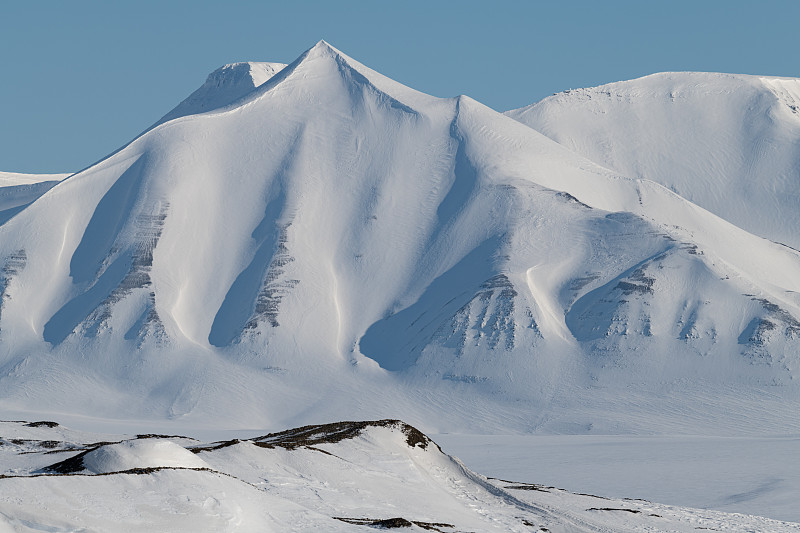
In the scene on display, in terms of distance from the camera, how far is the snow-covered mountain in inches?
4931

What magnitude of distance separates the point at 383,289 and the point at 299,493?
11079 centimetres

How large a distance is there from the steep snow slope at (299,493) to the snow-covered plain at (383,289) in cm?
7113

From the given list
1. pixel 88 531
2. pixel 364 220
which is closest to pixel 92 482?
pixel 88 531

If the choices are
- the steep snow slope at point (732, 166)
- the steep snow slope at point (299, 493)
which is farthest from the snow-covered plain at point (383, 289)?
the steep snow slope at point (299, 493)

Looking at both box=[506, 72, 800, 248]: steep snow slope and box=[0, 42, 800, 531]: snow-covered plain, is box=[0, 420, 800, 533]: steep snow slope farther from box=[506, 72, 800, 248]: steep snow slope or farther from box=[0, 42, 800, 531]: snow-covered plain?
box=[506, 72, 800, 248]: steep snow slope

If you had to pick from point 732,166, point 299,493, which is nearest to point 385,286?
point 732,166

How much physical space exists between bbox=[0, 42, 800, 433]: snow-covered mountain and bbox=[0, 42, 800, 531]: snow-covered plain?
320 mm

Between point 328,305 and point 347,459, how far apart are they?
3963 inches

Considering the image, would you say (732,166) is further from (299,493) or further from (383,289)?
(299,493)

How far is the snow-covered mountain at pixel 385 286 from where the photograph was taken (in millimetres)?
125250

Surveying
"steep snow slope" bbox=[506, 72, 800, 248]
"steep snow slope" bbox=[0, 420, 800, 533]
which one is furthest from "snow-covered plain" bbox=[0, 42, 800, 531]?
"steep snow slope" bbox=[0, 420, 800, 533]

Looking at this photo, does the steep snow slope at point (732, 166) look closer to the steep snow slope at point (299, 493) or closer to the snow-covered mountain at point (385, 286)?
the snow-covered mountain at point (385, 286)

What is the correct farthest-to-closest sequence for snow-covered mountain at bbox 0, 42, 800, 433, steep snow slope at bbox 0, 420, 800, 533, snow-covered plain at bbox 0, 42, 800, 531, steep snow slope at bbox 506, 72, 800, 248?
steep snow slope at bbox 506, 72, 800, 248, snow-covered mountain at bbox 0, 42, 800, 433, snow-covered plain at bbox 0, 42, 800, 531, steep snow slope at bbox 0, 420, 800, 533

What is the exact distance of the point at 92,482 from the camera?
88.7 feet
